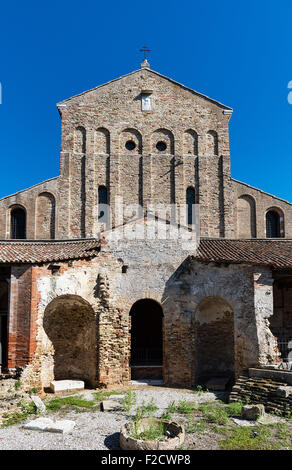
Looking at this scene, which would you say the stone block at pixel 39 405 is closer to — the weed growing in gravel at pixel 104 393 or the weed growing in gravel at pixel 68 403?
the weed growing in gravel at pixel 68 403

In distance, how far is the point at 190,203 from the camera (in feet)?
68.5

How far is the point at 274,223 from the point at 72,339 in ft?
42.6

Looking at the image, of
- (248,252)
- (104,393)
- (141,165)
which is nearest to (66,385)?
(104,393)

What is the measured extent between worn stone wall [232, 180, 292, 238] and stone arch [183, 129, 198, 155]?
2943mm

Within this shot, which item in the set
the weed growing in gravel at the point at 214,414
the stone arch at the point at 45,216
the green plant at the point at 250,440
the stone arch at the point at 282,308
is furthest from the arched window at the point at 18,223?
the green plant at the point at 250,440

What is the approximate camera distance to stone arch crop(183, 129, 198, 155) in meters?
21.5

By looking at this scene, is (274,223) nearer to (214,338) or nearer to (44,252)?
(214,338)

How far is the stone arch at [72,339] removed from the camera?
1454 cm

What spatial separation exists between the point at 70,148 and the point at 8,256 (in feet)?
29.9

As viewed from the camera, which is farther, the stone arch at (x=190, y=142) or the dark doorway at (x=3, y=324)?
the stone arch at (x=190, y=142)

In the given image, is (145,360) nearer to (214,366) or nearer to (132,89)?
(214,366)

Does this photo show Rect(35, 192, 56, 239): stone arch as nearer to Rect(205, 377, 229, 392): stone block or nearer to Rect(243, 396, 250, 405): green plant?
Rect(205, 377, 229, 392): stone block

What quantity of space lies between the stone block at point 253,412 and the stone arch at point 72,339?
6.16 metres

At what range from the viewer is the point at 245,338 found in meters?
13.5
